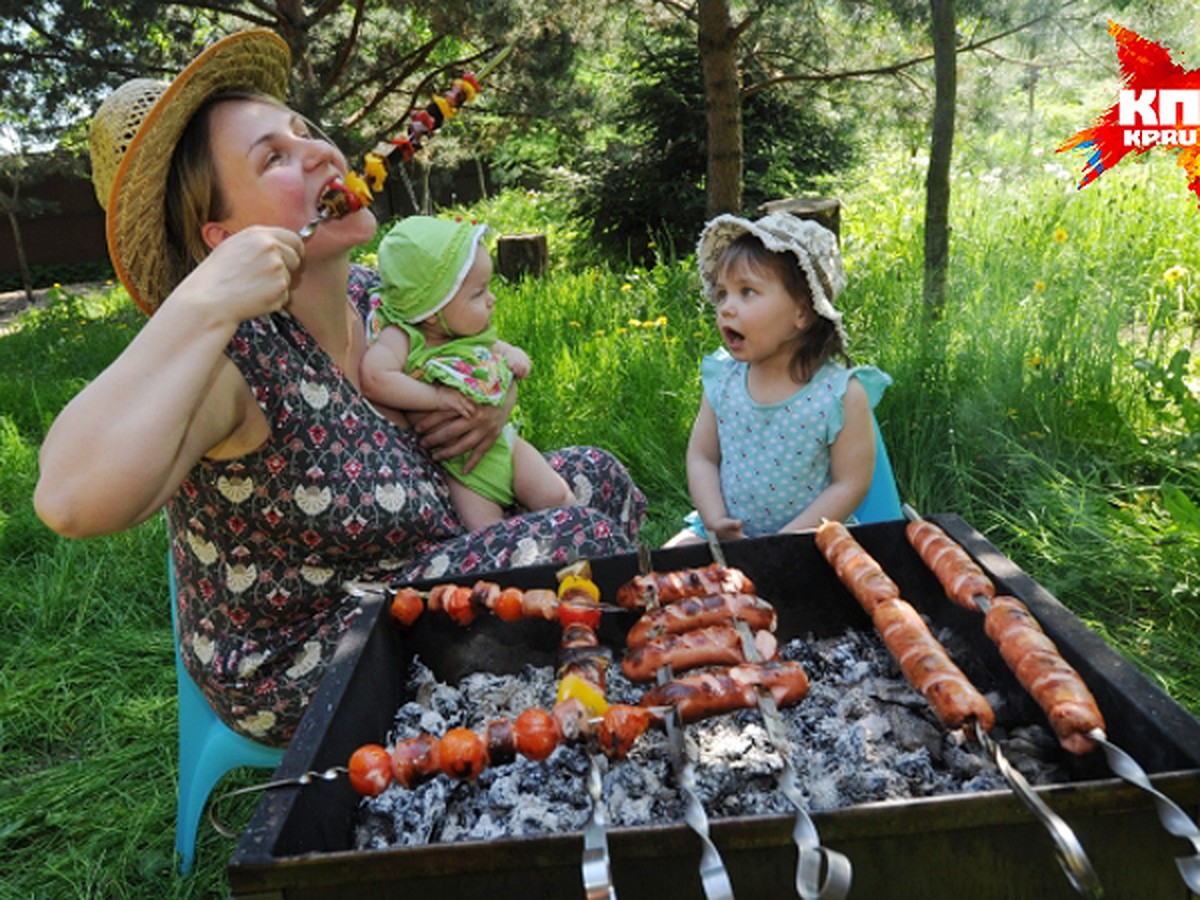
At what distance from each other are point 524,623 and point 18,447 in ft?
14.0

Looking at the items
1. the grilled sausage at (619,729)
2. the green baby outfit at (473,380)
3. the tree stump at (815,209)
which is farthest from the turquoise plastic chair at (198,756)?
the tree stump at (815,209)

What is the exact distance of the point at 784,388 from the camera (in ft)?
9.29

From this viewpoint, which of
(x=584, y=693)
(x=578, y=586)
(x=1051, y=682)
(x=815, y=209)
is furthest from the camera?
(x=815, y=209)

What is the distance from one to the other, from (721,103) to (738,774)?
541cm

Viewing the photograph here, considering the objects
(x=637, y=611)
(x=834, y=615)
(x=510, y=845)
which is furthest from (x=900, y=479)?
(x=510, y=845)

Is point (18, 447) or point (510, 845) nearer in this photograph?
point (510, 845)

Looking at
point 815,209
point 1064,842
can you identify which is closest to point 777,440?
point 1064,842

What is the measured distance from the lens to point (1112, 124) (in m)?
5.55

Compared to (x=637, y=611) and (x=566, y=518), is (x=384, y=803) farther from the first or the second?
(x=566, y=518)

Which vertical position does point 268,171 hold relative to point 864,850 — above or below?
above

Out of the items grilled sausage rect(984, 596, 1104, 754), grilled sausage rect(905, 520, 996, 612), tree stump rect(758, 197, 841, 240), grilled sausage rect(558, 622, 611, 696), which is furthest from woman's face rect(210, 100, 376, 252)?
tree stump rect(758, 197, 841, 240)

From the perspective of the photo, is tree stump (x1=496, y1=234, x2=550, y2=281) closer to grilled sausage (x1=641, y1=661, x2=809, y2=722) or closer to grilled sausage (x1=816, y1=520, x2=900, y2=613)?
grilled sausage (x1=816, y1=520, x2=900, y2=613)

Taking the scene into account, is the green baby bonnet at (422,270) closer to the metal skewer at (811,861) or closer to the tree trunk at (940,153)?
the metal skewer at (811,861)

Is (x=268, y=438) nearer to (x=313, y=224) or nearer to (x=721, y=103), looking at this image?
(x=313, y=224)
